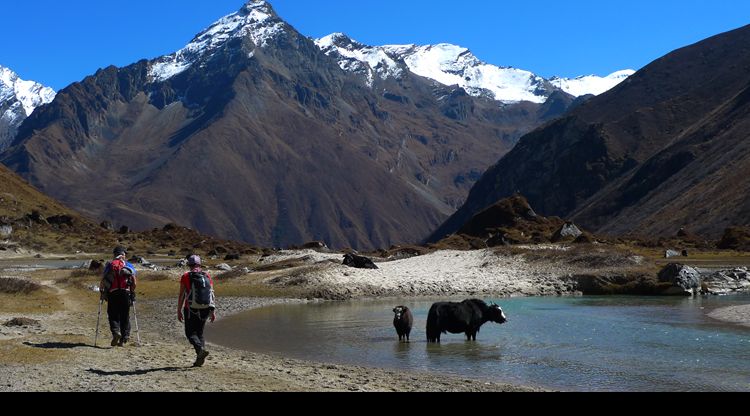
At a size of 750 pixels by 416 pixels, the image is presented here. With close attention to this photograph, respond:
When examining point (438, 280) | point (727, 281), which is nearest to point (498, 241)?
point (438, 280)

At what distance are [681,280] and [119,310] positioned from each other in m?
36.9

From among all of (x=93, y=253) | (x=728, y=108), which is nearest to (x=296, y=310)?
(x=93, y=253)

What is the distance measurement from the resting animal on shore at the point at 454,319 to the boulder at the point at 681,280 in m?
25.3

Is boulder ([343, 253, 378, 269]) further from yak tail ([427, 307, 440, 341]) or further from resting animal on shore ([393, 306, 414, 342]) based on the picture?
yak tail ([427, 307, 440, 341])

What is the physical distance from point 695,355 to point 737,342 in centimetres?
352

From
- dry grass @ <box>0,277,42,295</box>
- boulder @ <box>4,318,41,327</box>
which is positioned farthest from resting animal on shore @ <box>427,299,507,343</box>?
dry grass @ <box>0,277,42,295</box>

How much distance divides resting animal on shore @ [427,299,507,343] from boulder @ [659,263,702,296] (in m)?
25.3

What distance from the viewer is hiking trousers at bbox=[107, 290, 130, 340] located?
822 inches

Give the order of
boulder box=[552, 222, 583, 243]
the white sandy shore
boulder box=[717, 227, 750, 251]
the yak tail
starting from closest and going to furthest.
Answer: the yak tail
the white sandy shore
boulder box=[552, 222, 583, 243]
boulder box=[717, 227, 750, 251]

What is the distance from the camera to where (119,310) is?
834 inches

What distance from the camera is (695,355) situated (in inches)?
885

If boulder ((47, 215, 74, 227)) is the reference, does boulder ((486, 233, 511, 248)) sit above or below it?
below

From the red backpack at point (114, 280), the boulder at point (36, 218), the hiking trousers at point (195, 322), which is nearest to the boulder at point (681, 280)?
the red backpack at point (114, 280)
